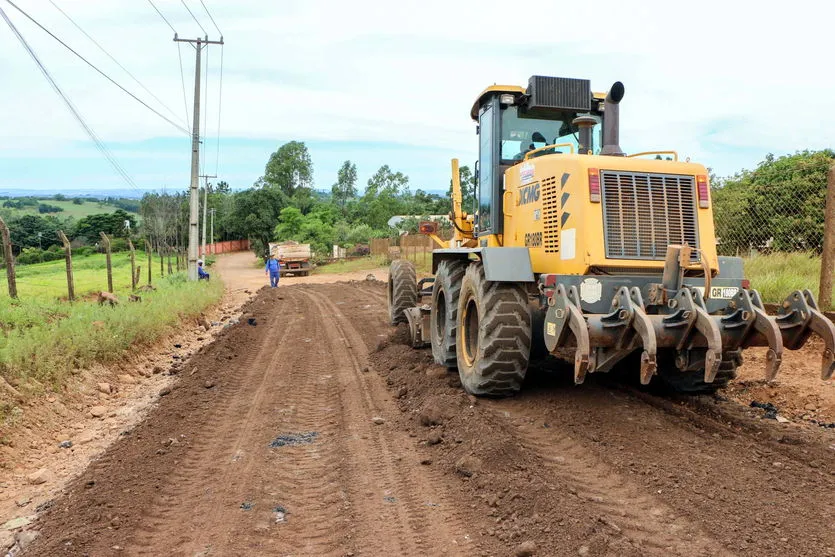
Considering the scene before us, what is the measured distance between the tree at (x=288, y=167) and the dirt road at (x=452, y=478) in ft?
271

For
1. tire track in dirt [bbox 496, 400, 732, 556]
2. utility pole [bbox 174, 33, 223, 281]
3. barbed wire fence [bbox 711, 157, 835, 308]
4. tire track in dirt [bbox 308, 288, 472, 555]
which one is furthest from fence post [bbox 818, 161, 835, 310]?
utility pole [bbox 174, 33, 223, 281]

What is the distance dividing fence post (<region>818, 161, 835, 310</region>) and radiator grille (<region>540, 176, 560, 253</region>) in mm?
4432

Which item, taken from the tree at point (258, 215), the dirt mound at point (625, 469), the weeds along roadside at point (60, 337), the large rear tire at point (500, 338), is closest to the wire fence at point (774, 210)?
the dirt mound at point (625, 469)

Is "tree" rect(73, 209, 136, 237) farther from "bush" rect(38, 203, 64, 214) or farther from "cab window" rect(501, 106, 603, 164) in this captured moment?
"cab window" rect(501, 106, 603, 164)

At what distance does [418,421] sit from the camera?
609 cm

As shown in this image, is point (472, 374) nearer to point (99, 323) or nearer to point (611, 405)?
point (611, 405)

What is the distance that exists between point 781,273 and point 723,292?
534 cm

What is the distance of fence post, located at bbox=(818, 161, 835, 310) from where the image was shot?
8.16 m

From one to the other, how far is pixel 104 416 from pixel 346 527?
4545mm

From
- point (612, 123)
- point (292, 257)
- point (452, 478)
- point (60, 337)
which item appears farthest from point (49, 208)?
point (452, 478)

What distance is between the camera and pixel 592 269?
563 cm

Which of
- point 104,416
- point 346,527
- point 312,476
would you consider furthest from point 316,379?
point 346,527

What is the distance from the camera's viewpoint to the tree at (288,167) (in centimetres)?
8712

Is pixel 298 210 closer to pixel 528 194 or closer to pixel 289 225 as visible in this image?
pixel 289 225
